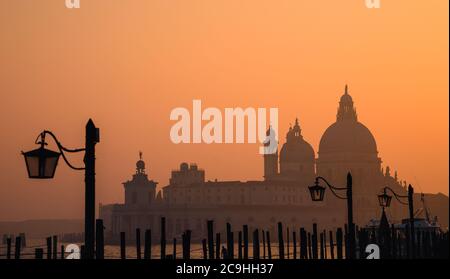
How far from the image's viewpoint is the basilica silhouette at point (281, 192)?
137250 mm

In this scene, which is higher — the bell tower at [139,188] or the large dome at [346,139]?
the large dome at [346,139]

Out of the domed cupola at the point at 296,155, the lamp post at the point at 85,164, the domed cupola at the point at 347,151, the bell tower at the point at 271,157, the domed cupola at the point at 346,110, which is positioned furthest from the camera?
the domed cupola at the point at 296,155

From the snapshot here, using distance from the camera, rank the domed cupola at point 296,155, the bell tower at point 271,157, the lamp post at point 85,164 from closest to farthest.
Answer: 1. the lamp post at point 85,164
2. the bell tower at point 271,157
3. the domed cupola at point 296,155

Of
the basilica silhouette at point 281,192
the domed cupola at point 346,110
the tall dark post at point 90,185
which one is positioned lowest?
the tall dark post at point 90,185

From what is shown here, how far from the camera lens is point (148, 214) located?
137250mm

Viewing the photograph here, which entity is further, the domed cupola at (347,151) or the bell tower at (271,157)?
the bell tower at (271,157)

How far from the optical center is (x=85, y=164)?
926cm

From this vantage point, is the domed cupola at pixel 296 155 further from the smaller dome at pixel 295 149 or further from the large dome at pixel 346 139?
the large dome at pixel 346 139

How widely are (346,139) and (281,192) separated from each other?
30.9 ft

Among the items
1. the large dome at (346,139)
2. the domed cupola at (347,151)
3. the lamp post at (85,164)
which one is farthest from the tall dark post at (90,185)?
the large dome at (346,139)

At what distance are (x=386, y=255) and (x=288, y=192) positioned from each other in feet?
384
